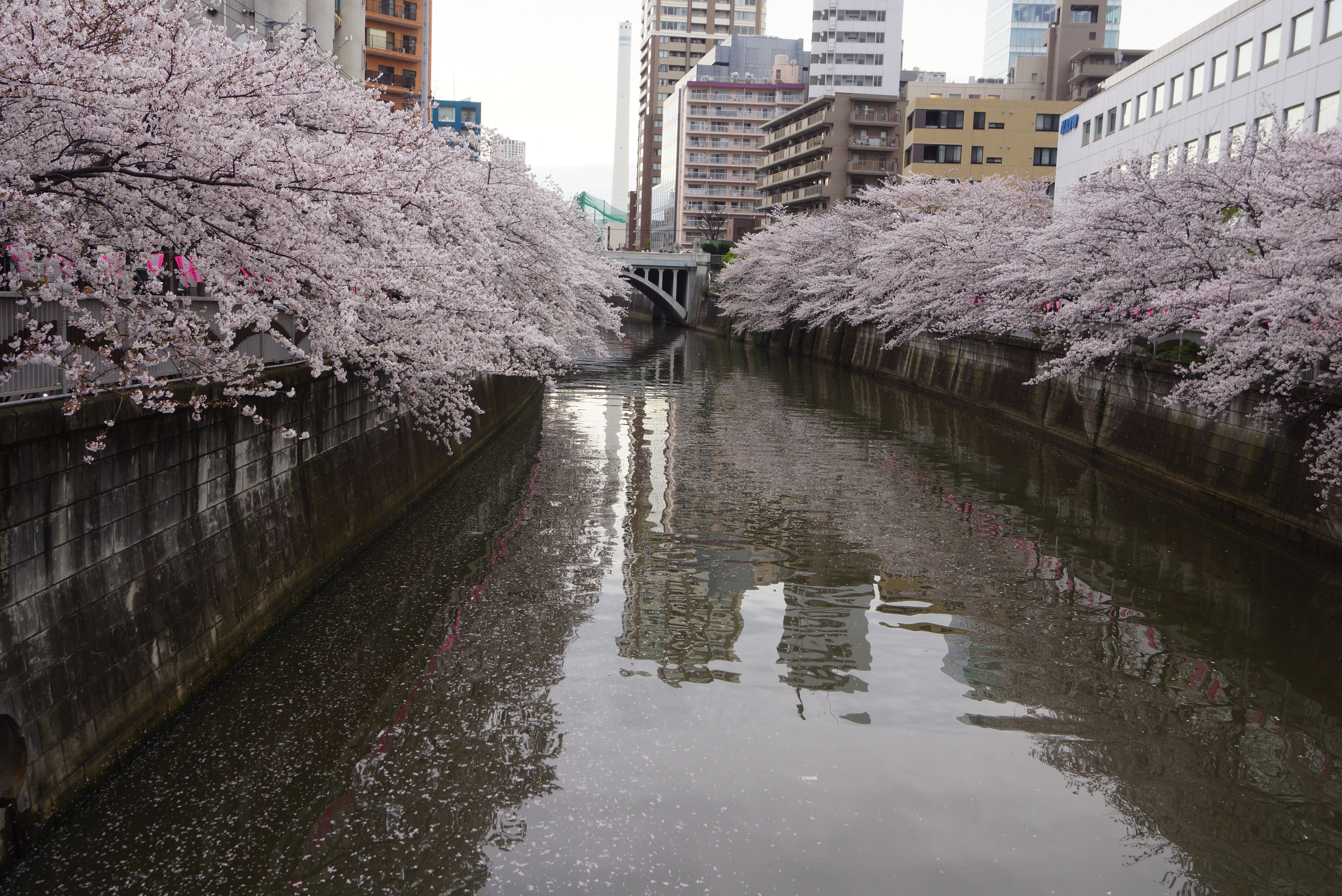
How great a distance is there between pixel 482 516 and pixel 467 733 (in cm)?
913

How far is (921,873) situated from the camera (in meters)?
7.56

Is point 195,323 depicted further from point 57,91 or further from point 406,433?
point 406,433

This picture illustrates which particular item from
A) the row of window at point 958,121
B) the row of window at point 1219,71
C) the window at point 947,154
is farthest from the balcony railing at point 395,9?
the row of window at point 1219,71

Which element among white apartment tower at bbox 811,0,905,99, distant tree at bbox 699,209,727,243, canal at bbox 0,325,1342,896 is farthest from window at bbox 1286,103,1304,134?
distant tree at bbox 699,209,727,243

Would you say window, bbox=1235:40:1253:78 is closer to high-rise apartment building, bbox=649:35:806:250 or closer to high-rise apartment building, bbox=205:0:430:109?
high-rise apartment building, bbox=205:0:430:109

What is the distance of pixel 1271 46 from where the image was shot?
32.7m

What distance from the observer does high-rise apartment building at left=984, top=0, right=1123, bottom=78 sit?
123 meters

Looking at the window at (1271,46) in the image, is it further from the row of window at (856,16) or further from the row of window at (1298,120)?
the row of window at (856,16)

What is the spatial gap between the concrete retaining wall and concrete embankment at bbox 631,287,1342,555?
3cm

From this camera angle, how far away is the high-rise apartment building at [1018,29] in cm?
12325

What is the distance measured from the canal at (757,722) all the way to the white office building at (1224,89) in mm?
14824

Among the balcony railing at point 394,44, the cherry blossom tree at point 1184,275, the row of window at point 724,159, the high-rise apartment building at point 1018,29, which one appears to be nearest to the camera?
the cherry blossom tree at point 1184,275

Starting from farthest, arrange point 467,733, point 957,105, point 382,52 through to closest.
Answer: point 957,105
point 382,52
point 467,733

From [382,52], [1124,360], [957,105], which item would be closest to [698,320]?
[957,105]
